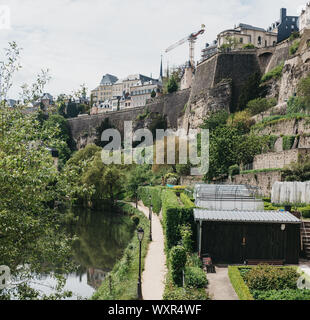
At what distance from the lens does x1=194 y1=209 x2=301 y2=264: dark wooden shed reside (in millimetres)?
15047

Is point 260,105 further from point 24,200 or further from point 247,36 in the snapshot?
point 24,200

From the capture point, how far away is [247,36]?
7188cm

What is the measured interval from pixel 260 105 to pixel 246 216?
3133 centimetres

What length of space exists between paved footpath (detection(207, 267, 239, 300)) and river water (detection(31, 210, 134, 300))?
205 inches

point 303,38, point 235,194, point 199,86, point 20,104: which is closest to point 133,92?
point 199,86

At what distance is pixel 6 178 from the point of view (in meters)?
8.50

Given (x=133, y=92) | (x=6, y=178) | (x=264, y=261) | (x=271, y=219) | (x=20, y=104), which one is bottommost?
(x=264, y=261)

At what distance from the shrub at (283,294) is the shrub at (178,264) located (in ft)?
10.4

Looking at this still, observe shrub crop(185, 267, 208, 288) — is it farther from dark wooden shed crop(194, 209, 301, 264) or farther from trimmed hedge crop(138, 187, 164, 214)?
trimmed hedge crop(138, 187, 164, 214)

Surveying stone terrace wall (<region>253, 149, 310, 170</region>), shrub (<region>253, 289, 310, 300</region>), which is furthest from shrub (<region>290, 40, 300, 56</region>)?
shrub (<region>253, 289, 310, 300</region>)

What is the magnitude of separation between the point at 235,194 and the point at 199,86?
137 ft

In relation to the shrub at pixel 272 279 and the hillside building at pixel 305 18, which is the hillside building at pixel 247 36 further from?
the shrub at pixel 272 279

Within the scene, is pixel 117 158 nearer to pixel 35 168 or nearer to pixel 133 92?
pixel 35 168

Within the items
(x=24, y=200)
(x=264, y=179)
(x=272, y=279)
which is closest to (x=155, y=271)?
(x=272, y=279)
